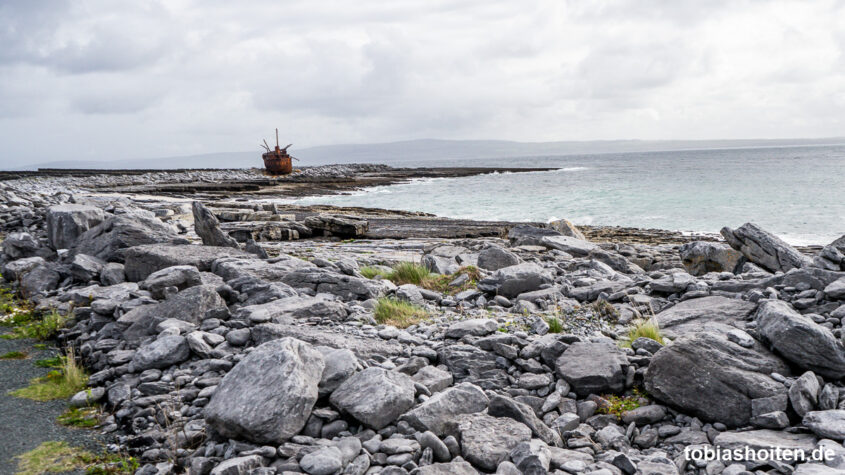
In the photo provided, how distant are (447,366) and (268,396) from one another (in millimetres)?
2329

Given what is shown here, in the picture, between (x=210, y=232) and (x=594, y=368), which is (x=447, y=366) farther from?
(x=210, y=232)

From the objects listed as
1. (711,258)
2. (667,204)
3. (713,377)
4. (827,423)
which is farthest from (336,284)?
(667,204)

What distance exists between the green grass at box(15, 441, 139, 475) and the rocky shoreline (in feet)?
0.61

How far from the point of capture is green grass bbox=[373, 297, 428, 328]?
834 cm

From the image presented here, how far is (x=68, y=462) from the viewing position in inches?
221

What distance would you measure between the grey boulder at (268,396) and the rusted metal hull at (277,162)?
93.5 meters

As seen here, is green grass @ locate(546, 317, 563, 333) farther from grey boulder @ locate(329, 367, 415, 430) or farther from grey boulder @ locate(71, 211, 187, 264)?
grey boulder @ locate(71, 211, 187, 264)

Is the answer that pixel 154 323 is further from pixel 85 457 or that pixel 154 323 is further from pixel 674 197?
pixel 674 197

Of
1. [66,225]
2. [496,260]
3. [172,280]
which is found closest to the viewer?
[172,280]

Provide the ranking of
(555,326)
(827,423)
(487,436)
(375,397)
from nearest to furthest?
1. (827,423)
2. (487,436)
3. (375,397)
4. (555,326)

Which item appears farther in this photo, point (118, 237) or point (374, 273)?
point (118, 237)

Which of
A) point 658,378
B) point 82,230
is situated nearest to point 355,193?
point 82,230

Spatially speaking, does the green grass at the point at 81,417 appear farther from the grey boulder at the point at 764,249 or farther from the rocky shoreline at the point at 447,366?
the grey boulder at the point at 764,249

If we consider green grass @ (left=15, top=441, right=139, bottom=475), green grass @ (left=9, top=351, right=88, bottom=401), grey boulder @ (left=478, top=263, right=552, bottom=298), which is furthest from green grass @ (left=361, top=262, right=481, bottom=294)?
green grass @ (left=15, top=441, right=139, bottom=475)
